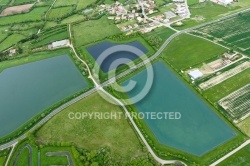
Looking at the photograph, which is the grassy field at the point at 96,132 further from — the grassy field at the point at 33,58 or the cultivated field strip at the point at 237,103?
the grassy field at the point at 33,58

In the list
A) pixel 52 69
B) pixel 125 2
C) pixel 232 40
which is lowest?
pixel 232 40

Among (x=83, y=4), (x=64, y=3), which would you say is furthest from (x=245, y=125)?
(x=64, y=3)

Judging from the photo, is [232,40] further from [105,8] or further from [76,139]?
[76,139]

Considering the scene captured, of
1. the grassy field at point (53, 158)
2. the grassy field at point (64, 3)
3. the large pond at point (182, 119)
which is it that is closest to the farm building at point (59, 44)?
the large pond at point (182, 119)

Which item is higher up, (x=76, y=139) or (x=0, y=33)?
(x=0, y=33)

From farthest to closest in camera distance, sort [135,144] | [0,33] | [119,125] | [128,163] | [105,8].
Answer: [105,8]
[0,33]
[119,125]
[135,144]
[128,163]

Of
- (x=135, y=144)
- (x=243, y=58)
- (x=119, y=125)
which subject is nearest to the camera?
(x=135, y=144)

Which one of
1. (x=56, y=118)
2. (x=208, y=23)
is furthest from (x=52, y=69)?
(x=208, y=23)
